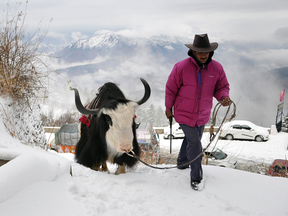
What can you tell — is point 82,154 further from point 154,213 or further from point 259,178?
point 259,178

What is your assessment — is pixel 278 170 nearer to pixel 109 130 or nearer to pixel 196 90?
pixel 196 90

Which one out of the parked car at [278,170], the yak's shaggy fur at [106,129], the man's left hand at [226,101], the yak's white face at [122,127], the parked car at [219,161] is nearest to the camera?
the man's left hand at [226,101]

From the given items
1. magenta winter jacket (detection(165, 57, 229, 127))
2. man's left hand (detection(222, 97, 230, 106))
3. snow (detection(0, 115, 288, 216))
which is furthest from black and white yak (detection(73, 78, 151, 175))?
man's left hand (detection(222, 97, 230, 106))

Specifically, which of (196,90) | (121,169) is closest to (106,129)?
(121,169)

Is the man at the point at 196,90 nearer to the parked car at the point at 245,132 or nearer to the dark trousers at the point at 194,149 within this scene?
the dark trousers at the point at 194,149

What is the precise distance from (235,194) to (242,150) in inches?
548

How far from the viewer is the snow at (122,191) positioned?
1372 millimetres

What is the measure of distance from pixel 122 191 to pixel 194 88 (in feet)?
4.59

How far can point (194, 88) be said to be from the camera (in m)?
2.46

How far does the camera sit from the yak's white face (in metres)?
2.50

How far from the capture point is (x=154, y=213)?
1.84m

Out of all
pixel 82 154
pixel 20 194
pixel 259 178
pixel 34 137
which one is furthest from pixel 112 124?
pixel 34 137

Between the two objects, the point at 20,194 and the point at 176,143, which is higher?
the point at 20,194

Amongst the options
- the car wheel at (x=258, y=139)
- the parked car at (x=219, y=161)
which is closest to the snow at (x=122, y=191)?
the parked car at (x=219, y=161)
